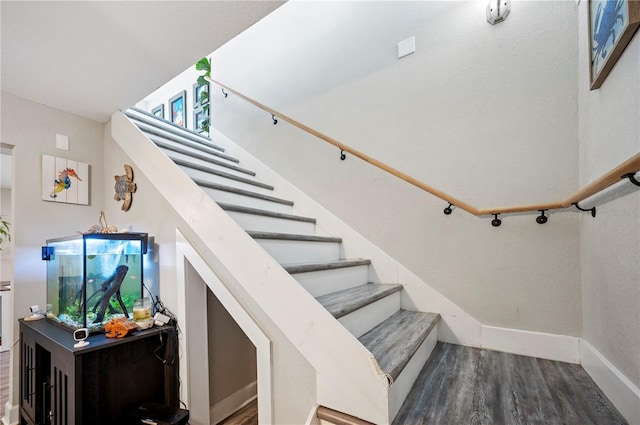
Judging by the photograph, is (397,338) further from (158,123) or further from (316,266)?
(158,123)

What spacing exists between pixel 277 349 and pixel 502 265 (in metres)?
1.37

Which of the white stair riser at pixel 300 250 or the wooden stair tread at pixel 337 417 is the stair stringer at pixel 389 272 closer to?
the white stair riser at pixel 300 250

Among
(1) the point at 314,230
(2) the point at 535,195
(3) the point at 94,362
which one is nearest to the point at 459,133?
(2) the point at 535,195

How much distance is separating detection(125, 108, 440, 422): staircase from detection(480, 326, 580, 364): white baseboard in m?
0.32

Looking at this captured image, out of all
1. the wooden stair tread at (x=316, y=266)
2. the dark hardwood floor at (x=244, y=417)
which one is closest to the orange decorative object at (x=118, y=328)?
the wooden stair tread at (x=316, y=266)

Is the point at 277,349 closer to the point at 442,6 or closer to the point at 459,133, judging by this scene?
the point at 459,133

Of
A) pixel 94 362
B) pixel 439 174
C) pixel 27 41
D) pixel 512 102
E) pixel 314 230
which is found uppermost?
pixel 27 41

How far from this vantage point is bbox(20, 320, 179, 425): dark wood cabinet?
57.0 inches

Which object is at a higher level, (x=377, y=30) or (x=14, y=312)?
(x=377, y=30)

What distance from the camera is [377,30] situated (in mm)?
2289

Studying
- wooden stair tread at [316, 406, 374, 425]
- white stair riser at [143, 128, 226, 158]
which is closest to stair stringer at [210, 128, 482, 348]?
white stair riser at [143, 128, 226, 158]

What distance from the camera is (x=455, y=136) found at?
6.22 ft

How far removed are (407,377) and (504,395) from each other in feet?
1.34

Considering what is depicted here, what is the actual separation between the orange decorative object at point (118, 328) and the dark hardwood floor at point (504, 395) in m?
1.50
